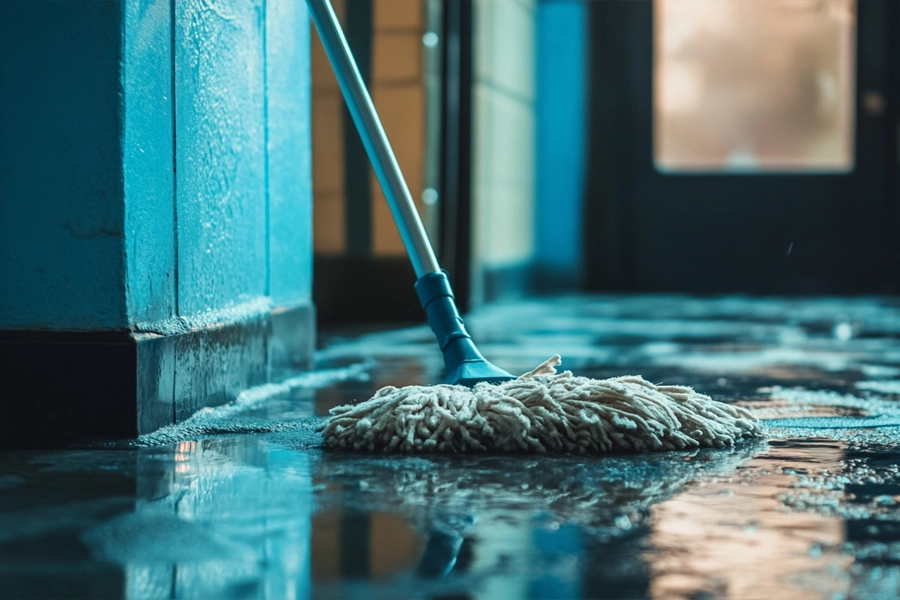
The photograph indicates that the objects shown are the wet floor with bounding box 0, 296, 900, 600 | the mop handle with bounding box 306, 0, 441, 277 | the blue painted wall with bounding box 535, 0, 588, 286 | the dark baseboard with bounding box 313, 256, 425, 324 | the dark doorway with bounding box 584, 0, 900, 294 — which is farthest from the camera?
the blue painted wall with bounding box 535, 0, 588, 286

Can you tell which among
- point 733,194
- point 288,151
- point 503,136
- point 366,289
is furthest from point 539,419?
point 733,194

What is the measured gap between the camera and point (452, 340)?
5.44 ft

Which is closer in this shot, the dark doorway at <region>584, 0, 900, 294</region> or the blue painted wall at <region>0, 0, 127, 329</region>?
the blue painted wall at <region>0, 0, 127, 329</region>

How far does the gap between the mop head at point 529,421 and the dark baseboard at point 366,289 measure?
6.97ft

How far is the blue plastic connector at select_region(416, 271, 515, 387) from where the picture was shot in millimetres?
1562

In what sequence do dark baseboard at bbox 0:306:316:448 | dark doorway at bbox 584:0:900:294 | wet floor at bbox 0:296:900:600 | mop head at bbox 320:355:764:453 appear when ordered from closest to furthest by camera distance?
wet floor at bbox 0:296:900:600, mop head at bbox 320:355:764:453, dark baseboard at bbox 0:306:316:448, dark doorway at bbox 584:0:900:294

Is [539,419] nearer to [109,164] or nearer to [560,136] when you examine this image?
[109,164]

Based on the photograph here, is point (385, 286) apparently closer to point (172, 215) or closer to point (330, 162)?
point (330, 162)

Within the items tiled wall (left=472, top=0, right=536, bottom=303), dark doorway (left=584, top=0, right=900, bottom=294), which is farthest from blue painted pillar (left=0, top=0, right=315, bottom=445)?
dark doorway (left=584, top=0, right=900, bottom=294)

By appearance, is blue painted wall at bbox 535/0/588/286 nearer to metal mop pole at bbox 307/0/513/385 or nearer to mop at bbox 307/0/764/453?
metal mop pole at bbox 307/0/513/385

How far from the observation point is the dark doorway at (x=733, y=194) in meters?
4.99

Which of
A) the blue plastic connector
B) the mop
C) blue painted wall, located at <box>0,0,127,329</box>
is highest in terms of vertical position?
blue painted wall, located at <box>0,0,127,329</box>

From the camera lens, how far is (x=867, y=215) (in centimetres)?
502

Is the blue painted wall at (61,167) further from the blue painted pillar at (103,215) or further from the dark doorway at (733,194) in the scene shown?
the dark doorway at (733,194)
